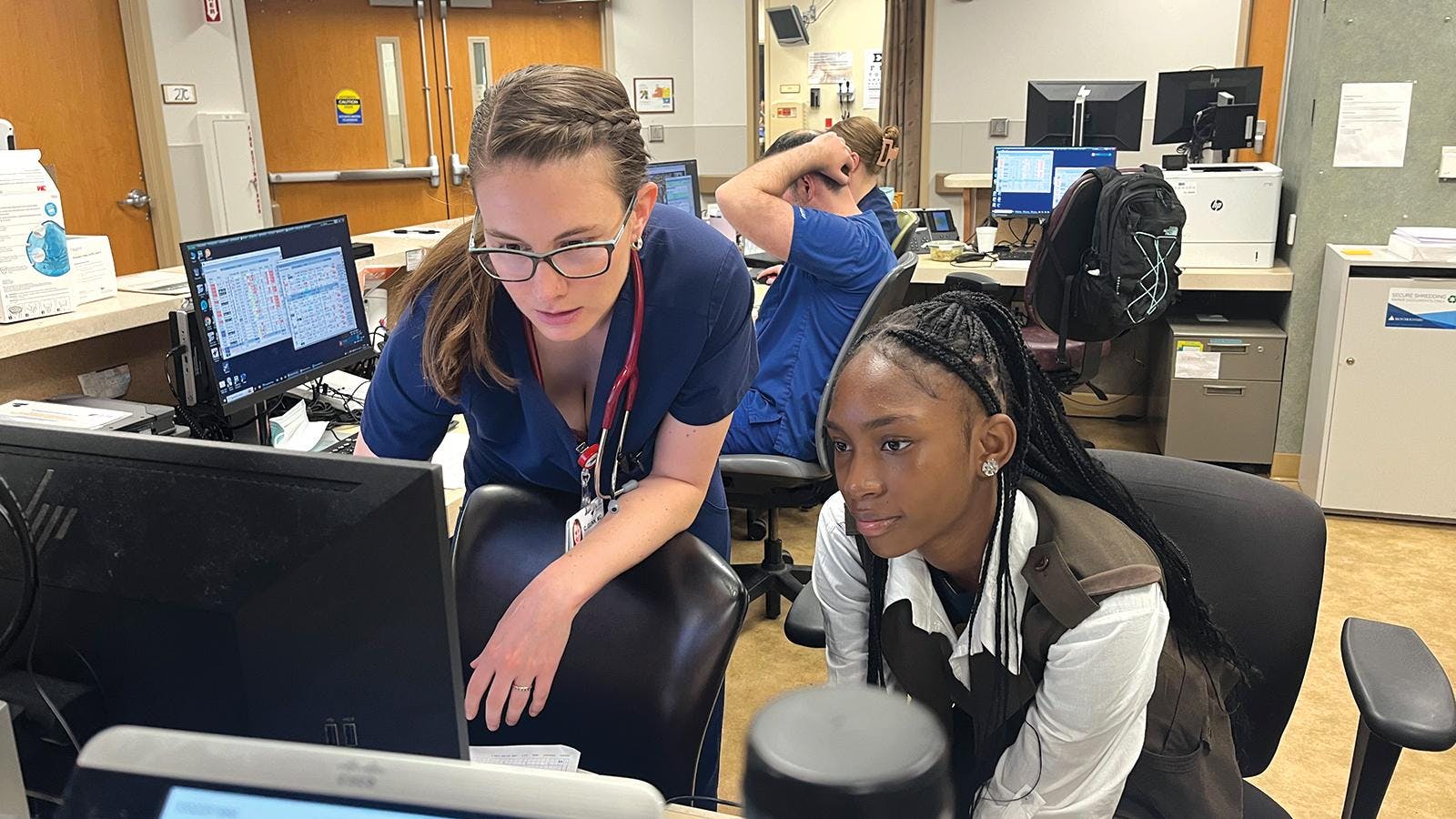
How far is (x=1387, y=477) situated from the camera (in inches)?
129

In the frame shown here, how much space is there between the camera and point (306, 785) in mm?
475

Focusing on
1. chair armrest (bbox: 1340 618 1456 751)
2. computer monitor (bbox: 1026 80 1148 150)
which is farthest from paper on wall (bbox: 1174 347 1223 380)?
chair armrest (bbox: 1340 618 1456 751)

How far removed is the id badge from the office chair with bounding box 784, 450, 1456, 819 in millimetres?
Result: 586

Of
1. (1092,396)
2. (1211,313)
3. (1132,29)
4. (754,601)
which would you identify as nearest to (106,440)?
(754,601)

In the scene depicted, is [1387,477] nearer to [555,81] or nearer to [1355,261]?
[1355,261]

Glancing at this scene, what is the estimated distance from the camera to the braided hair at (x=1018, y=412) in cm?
110

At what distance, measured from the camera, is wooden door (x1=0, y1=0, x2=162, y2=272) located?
4207 millimetres

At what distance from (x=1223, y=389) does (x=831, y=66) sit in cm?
456

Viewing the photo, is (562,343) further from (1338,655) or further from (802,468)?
(1338,655)

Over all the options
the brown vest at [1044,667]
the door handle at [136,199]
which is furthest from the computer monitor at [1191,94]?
the door handle at [136,199]

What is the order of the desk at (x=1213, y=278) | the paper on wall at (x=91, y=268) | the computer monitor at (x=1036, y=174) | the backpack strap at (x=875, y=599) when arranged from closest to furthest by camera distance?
Result: 1. the backpack strap at (x=875, y=599)
2. the paper on wall at (x=91, y=268)
3. the desk at (x=1213, y=278)
4. the computer monitor at (x=1036, y=174)

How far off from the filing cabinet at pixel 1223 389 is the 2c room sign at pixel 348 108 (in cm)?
415

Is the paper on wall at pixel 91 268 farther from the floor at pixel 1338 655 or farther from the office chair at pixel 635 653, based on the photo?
the floor at pixel 1338 655

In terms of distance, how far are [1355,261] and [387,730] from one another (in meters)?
3.28
